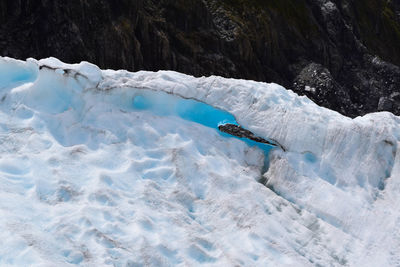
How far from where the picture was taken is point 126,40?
3259cm

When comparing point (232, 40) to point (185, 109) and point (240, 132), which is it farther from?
point (240, 132)

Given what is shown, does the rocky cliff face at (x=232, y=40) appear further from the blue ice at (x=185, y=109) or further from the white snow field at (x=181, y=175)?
the white snow field at (x=181, y=175)

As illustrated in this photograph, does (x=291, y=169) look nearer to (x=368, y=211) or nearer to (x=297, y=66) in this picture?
(x=368, y=211)

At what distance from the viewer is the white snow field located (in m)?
9.20

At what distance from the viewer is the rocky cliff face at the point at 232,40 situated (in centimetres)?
3080

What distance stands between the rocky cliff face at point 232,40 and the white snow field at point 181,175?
19356 millimetres

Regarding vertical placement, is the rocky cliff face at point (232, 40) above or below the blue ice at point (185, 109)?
below

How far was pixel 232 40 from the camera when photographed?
126 ft

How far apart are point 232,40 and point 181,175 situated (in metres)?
28.4

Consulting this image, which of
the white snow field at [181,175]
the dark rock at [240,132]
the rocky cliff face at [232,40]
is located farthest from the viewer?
the rocky cliff face at [232,40]

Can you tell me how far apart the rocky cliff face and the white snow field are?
19356 millimetres

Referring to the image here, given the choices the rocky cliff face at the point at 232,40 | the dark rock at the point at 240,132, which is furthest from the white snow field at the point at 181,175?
the rocky cliff face at the point at 232,40

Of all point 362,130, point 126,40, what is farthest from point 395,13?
point 362,130

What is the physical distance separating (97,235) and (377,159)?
701 centimetres
